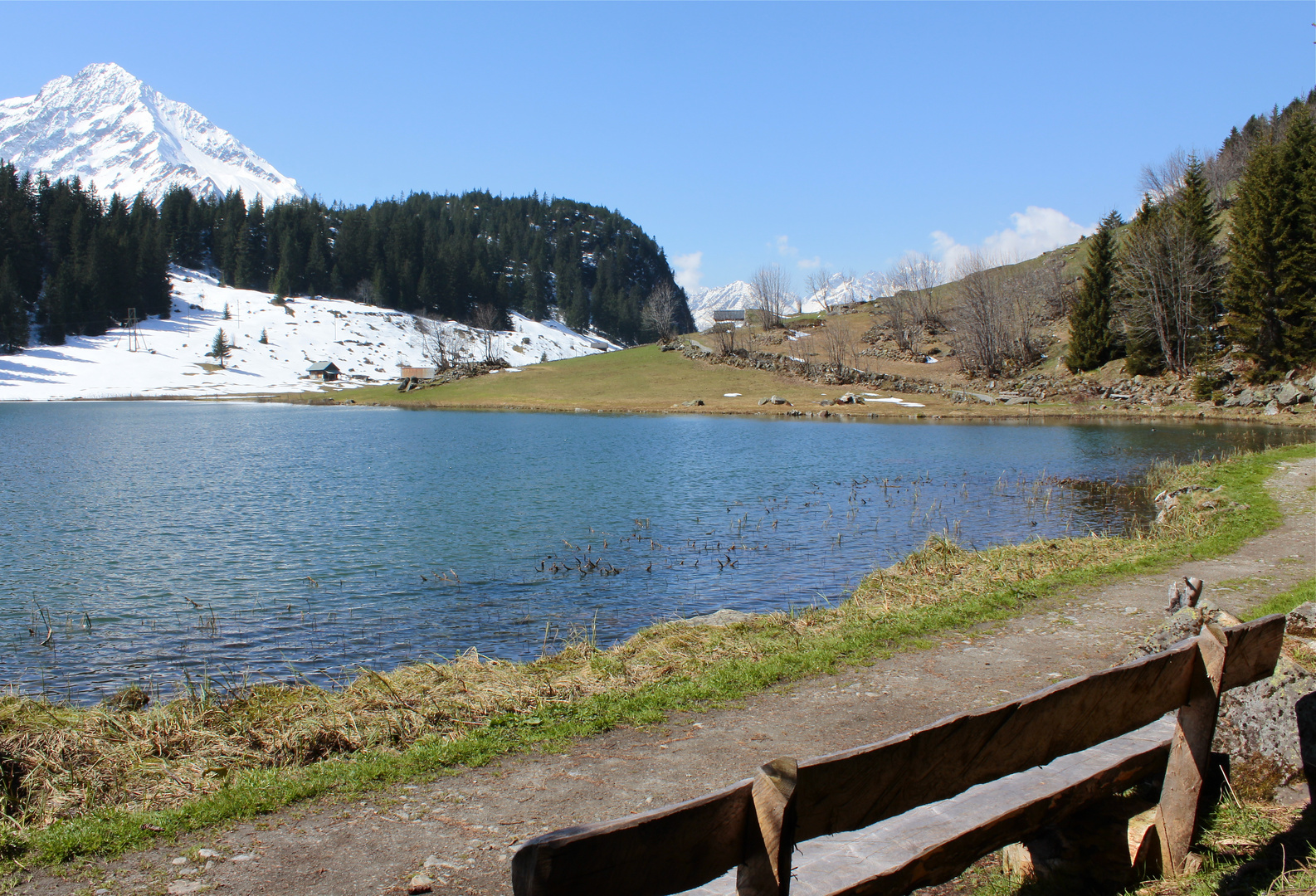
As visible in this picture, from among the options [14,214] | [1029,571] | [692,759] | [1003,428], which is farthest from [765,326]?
[14,214]

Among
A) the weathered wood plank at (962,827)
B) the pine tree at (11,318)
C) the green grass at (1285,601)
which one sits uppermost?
the pine tree at (11,318)

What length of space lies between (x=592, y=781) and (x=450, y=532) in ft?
58.1

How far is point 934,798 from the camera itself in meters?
3.73

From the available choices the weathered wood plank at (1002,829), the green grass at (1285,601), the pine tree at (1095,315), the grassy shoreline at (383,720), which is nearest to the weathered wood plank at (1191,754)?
the weathered wood plank at (1002,829)

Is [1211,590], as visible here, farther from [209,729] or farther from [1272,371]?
[1272,371]

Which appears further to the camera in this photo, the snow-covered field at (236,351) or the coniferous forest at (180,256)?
the coniferous forest at (180,256)

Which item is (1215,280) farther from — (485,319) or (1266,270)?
(485,319)

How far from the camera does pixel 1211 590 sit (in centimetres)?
1254

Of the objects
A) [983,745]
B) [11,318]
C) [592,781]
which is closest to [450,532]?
[592,781]

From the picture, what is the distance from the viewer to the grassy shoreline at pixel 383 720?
629cm

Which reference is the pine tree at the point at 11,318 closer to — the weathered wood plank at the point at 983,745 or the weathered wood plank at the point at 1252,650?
the weathered wood plank at the point at 983,745

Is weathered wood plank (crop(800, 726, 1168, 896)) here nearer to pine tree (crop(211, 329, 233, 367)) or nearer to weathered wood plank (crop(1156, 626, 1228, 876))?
weathered wood plank (crop(1156, 626, 1228, 876))

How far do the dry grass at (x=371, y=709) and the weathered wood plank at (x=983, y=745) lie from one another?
5.07m

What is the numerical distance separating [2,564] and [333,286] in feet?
572
